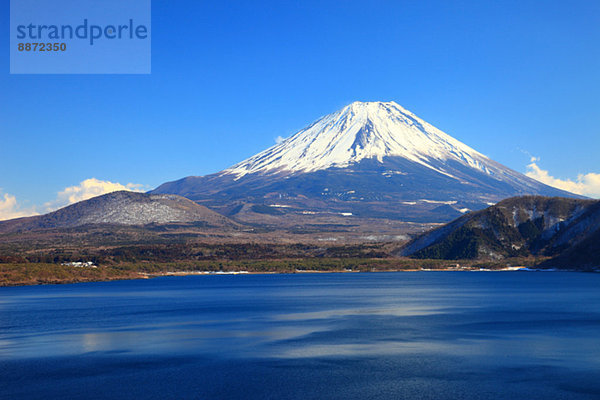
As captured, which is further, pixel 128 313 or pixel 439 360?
pixel 128 313

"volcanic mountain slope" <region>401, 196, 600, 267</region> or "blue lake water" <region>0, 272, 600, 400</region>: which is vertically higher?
"volcanic mountain slope" <region>401, 196, 600, 267</region>

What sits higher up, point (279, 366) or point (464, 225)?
point (464, 225)

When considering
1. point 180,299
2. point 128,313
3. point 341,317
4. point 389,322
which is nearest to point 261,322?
point 341,317

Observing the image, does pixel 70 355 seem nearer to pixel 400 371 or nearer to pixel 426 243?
pixel 400 371

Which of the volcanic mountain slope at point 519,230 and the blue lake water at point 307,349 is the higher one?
the volcanic mountain slope at point 519,230

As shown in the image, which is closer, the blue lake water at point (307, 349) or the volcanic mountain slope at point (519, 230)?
the blue lake water at point (307, 349)
